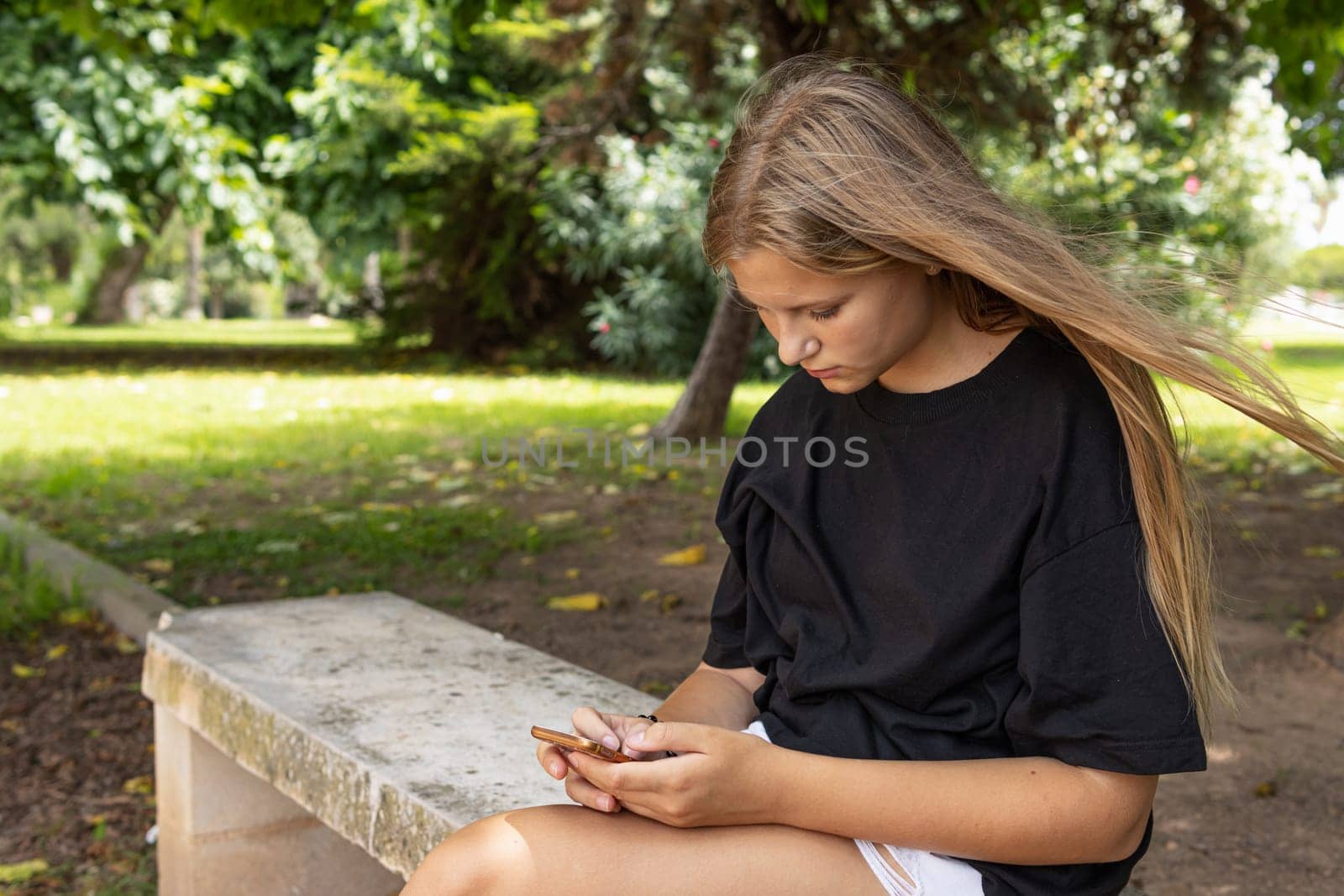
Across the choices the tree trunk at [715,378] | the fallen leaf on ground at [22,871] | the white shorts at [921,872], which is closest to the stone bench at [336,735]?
the fallen leaf on ground at [22,871]

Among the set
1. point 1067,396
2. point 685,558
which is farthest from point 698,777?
point 685,558

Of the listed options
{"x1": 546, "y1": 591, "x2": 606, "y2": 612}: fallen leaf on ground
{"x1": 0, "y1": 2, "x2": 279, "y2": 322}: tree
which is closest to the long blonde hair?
{"x1": 546, "y1": 591, "x2": 606, "y2": 612}: fallen leaf on ground

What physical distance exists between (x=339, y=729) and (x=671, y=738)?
0.98 metres

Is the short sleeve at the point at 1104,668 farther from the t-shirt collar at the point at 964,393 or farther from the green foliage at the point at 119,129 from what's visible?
the green foliage at the point at 119,129

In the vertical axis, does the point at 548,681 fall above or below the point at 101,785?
above

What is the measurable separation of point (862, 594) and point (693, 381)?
6.08 m

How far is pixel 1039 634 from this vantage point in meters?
1.35

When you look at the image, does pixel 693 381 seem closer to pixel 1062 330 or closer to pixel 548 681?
pixel 548 681

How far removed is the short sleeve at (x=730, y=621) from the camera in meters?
1.79

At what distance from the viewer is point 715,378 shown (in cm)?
754

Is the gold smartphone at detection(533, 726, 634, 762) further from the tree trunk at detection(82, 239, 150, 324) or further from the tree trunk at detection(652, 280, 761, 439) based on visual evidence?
the tree trunk at detection(82, 239, 150, 324)

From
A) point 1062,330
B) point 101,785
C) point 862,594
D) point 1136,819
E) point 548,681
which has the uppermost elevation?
point 1062,330

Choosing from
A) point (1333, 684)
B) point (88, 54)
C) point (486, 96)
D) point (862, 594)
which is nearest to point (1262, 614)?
point (1333, 684)

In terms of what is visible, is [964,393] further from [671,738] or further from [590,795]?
[590,795]
